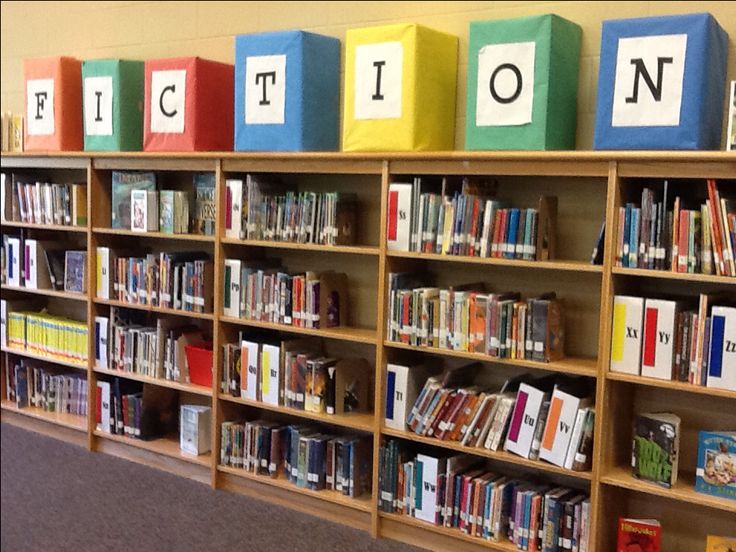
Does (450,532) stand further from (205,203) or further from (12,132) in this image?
(12,132)

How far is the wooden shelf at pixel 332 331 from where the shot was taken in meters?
3.70

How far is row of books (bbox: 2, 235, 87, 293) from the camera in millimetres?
4766

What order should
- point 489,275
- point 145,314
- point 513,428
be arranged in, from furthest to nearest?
1. point 145,314
2. point 489,275
3. point 513,428

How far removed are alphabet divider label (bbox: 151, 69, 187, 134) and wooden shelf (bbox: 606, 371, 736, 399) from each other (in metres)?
2.38

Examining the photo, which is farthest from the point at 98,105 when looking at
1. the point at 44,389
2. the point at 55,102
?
the point at 44,389

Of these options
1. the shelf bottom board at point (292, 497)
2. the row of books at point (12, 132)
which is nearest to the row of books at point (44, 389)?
the shelf bottom board at point (292, 497)

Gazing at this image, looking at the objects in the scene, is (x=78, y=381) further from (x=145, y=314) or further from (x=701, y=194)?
(x=701, y=194)

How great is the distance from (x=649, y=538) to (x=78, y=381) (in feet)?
10.7

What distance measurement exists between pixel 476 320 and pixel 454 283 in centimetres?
44

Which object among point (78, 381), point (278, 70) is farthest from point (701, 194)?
point (78, 381)

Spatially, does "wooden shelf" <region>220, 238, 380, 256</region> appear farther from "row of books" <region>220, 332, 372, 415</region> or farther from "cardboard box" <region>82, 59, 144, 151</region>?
"cardboard box" <region>82, 59, 144, 151</region>

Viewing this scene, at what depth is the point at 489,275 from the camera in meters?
3.65

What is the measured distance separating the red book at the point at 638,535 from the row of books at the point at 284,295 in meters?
1.56

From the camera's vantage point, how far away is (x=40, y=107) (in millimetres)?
4727
